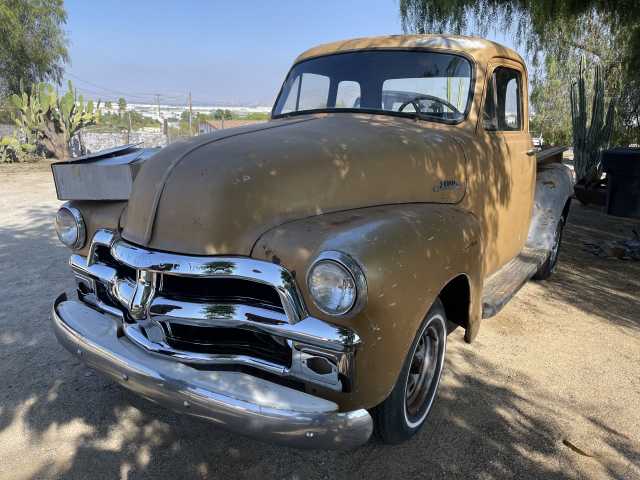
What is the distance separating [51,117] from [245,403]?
57.9 feet

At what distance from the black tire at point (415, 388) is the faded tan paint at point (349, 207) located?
0.62 feet

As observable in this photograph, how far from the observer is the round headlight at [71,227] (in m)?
2.62

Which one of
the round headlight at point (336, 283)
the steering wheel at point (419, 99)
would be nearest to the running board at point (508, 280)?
the steering wheel at point (419, 99)

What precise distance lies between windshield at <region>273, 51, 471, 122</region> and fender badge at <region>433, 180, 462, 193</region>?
51 centimetres

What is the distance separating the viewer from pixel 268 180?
2.16m

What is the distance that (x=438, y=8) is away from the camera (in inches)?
326

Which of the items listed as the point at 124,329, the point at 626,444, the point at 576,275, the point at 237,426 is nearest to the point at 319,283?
the point at 237,426

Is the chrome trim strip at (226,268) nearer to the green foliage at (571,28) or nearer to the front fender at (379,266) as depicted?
the front fender at (379,266)

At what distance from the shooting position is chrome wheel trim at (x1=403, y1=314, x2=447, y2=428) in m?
2.39

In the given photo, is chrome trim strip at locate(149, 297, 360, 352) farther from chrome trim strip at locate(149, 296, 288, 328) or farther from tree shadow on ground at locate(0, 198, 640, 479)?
tree shadow on ground at locate(0, 198, 640, 479)

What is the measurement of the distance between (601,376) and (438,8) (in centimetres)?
711

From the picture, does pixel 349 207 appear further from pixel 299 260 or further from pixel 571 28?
pixel 571 28

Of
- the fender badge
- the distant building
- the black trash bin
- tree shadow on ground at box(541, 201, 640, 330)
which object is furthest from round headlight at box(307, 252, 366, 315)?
the black trash bin

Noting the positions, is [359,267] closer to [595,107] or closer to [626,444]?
[626,444]
